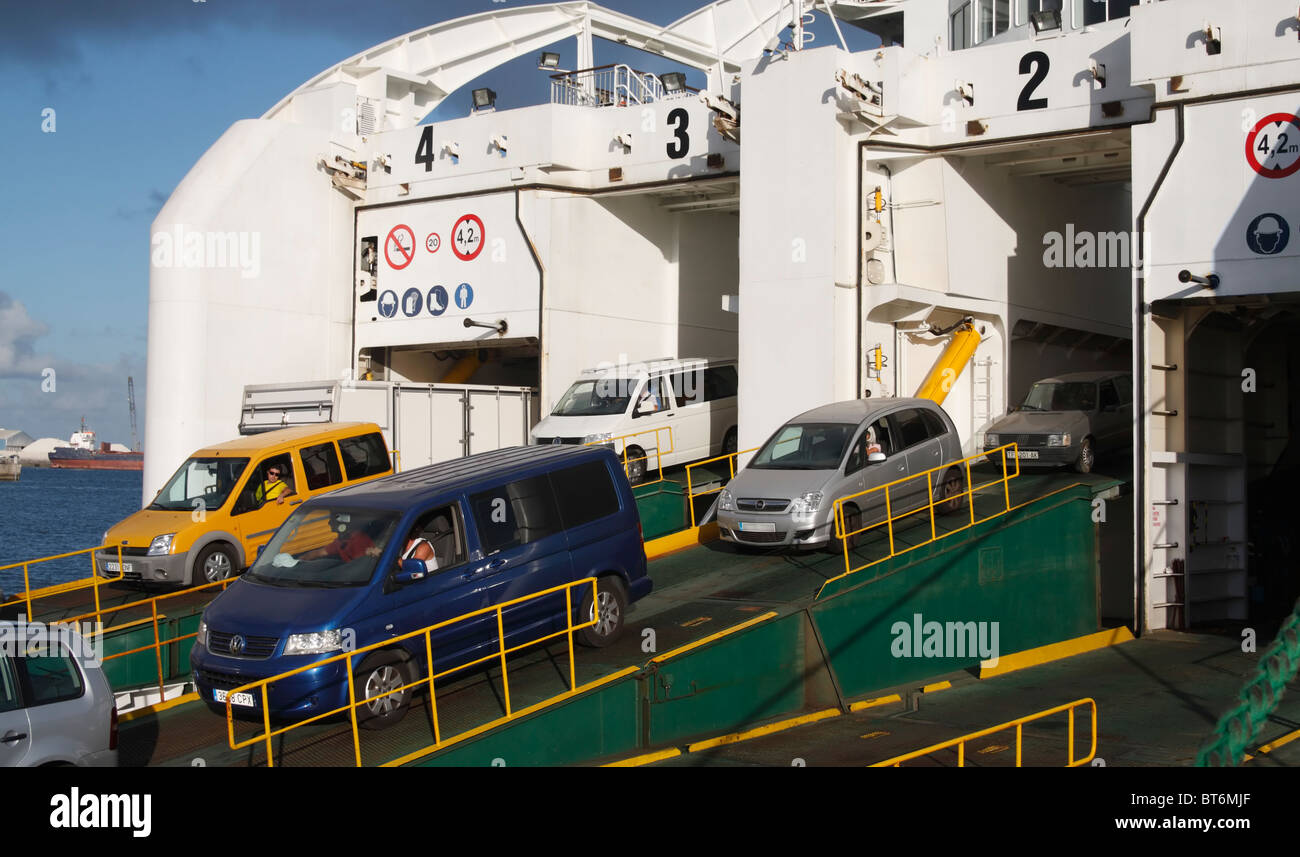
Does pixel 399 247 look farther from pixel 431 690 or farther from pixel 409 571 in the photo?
pixel 431 690

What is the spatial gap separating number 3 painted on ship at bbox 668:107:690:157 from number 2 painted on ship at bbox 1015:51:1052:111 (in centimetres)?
625

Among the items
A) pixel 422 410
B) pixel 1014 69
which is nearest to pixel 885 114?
pixel 1014 69

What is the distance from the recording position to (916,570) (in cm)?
1385

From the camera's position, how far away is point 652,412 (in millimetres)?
20172

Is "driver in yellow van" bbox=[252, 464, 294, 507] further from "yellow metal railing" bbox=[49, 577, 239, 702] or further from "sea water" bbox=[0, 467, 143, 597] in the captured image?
"sea water" bbox=[0, 467, 143, 597]

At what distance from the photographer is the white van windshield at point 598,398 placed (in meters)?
19.9

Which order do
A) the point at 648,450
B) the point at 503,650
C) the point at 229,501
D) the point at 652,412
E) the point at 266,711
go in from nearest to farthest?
1. the point at 266,711
2. the point at 503,650
3. the point at 229,501
4. the point at 648,450
5. the point at 652,412

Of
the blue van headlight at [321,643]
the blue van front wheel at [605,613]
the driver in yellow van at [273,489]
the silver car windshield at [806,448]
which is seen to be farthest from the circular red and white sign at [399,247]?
the blue van headlight at [321,643]

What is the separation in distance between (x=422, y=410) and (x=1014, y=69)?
464 inches

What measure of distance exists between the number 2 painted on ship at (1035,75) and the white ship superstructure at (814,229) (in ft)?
0.14

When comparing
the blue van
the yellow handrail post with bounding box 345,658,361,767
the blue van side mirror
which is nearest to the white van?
the blue van

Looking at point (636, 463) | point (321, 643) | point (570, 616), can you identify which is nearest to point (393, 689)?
point (321, 643)

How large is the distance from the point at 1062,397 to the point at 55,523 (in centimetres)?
7098
